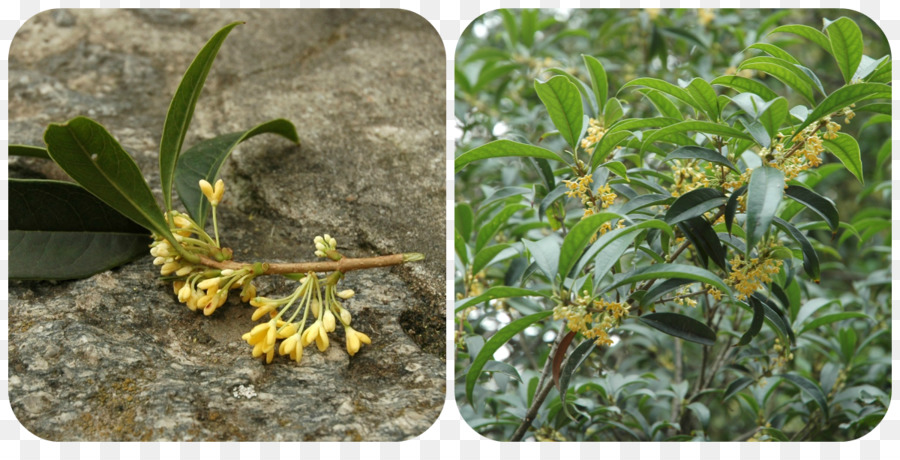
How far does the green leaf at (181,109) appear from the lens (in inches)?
40.8

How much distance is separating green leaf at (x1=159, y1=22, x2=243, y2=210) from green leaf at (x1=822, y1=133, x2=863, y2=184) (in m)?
0.86

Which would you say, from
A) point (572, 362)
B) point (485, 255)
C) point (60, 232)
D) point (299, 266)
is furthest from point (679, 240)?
point (60, 232)

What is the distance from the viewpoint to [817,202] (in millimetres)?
864

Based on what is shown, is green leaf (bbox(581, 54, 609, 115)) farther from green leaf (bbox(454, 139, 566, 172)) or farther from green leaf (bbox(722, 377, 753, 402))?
green leaf (bbox(722, 377, 753, 402))

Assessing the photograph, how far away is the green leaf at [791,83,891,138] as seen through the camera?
811 mm

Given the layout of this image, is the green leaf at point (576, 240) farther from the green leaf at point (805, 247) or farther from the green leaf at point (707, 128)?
the green leaf at point (805, 247)

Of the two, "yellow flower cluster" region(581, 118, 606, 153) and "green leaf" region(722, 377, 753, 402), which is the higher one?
"yellow flower cluster" region(581, 118, 606, 153)

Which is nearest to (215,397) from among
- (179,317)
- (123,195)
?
(179,317)

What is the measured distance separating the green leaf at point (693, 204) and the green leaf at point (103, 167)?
70 cm

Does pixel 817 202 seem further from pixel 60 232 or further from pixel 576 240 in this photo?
pixel 60 232

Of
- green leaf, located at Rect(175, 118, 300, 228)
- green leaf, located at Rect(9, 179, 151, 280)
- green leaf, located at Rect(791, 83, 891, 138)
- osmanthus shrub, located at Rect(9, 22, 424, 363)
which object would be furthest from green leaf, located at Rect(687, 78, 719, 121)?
green leaf, located at Rect(9, 179, 151, 280)

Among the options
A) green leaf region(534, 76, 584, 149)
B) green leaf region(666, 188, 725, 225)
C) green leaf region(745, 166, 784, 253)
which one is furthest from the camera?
green leaf region(534, 76, 584, 149)

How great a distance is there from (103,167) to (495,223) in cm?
62

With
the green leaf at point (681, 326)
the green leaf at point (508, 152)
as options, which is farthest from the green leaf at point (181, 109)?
→ the green leaf at point (681, 326)
